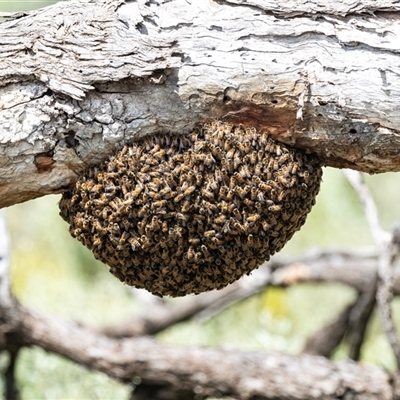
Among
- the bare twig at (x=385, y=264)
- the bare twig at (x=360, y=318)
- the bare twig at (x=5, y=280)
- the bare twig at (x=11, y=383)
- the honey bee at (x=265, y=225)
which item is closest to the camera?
the honey bee at (x=265, y=225)

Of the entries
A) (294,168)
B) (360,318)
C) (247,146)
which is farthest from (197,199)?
(360,318)

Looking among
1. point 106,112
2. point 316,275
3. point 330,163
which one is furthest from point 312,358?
point 106,112

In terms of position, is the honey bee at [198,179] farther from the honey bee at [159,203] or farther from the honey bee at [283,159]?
the honey bee at [283,159]

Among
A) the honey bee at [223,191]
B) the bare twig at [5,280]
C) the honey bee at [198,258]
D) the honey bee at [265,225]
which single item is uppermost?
the honey bee at [223,191]

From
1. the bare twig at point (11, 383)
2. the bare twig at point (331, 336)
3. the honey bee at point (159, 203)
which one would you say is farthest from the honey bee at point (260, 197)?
the bare twig at point (331, 336)

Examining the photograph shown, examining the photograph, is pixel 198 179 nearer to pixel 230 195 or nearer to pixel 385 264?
pixel 230 195

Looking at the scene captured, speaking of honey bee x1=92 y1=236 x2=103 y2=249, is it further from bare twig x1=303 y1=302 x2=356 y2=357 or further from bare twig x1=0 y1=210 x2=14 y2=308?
bare twig x1=303 y1=302 x2=356 y2=357

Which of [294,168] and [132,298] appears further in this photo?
[132,298]
